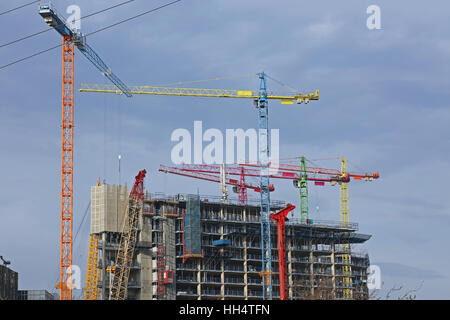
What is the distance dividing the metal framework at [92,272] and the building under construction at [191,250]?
0.96 m

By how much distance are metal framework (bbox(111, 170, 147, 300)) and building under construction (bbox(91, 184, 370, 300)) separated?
1440 mm

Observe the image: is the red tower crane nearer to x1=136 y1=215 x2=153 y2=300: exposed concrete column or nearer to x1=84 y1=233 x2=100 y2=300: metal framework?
x1=136 y1=215 x2=153 y2=300: exposed concrete column

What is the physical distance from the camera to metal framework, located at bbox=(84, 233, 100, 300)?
167 metres

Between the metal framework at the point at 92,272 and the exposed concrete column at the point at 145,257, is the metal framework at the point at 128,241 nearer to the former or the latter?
the exposed concrete column at the point at 145,257

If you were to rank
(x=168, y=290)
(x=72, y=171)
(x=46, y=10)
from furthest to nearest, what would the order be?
(x=168, y=290) < (x=72, y=171) < (x=46, y=10)

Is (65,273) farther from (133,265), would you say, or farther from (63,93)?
(63,93)

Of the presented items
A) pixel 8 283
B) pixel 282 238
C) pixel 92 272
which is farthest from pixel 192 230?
pixel 8 283

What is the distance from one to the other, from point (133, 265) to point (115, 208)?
46.1 ft

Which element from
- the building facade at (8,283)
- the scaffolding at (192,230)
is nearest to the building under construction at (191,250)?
the scaffolding at (192,230)

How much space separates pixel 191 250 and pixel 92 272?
2375 centimetres

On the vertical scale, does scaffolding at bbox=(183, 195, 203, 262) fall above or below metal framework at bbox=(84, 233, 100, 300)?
above

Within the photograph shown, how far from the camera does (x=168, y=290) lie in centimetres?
17112

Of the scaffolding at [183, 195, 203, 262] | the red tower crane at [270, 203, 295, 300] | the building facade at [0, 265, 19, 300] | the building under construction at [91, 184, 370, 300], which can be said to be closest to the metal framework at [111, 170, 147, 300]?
the building under construction at [91, 184, 370, 300]
